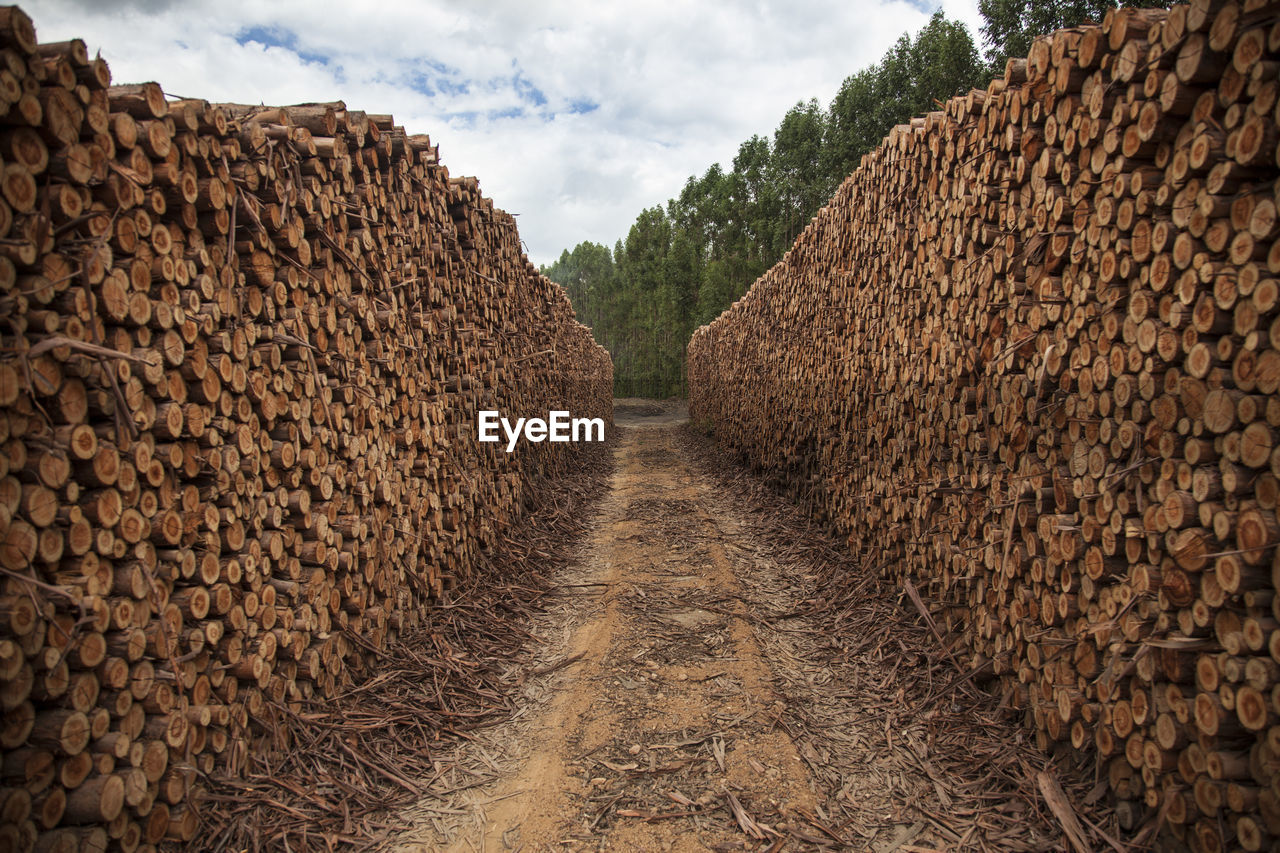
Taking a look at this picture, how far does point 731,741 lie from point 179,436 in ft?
9.99

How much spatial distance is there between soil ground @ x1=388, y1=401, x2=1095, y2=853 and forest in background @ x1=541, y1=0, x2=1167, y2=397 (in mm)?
12369

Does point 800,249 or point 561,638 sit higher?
point 800,249

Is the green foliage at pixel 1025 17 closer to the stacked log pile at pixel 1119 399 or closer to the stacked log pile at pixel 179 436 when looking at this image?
the stacked log pile at pixel 1119 399


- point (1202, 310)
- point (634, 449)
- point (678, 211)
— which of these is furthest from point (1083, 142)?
point (678, 211)

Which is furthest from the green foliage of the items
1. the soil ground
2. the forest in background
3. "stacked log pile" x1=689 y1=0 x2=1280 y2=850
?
the soil ground

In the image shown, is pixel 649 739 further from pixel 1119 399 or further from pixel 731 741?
pixel 1119 399

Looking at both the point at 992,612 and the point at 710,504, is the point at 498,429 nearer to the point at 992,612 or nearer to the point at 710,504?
the point at 710,504

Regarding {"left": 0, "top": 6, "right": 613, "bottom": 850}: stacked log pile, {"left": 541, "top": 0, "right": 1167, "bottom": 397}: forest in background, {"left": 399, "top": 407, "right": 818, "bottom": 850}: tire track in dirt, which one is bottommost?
{"left": 399, "top": 407, "right": 818, "bottom": 850}: tire track in dirt

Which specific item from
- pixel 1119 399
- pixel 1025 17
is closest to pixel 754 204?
pixel 1025 17

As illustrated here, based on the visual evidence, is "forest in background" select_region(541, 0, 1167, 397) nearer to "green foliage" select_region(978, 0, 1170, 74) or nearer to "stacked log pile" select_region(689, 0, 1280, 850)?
"green foliage" select_region(978, 0, 1170, 74)

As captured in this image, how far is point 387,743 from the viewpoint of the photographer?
3.47 meters

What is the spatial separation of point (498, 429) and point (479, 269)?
1.69m

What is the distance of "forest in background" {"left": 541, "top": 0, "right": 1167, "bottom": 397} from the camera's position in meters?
19.6

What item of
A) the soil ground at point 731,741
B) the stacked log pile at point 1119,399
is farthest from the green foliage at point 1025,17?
the soil ground at point 731,741
